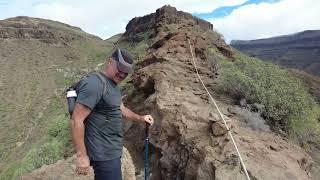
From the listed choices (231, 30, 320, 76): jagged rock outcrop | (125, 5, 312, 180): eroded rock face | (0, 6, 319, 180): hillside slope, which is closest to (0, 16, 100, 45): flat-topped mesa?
(231, 30, 320, 76): jagged rock outcrop

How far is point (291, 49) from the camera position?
151 meters

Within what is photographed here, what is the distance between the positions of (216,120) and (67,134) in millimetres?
6937

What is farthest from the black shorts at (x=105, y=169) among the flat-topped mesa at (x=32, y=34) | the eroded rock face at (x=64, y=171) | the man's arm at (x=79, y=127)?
the flat-topped mesa at (x=32, y=34)

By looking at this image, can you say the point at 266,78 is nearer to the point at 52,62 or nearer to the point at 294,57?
the point at 52,62

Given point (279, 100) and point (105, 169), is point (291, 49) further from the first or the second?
point (105, 169)

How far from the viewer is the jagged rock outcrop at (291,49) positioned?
12012cm

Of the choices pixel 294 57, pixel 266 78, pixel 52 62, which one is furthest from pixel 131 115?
pixel 294 57

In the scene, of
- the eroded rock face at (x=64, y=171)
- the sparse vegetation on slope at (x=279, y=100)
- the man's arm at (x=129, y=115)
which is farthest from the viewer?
the sparse vegetation on slope at (x=279, y=100)

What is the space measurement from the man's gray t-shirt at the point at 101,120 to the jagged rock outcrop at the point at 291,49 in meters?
109

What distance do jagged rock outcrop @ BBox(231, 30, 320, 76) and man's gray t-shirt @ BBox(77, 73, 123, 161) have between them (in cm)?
10855

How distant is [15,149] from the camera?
3684 centimetres

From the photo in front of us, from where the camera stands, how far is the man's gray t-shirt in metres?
4.35

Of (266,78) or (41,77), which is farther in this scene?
(41,77)

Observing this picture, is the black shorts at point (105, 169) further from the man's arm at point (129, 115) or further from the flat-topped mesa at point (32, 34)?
the flat-topped mesa at point (32, 34)
